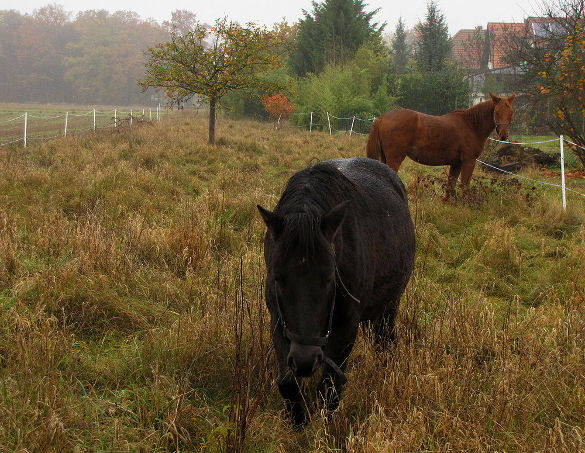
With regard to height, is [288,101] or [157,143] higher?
[288,101]

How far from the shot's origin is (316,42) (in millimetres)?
33750

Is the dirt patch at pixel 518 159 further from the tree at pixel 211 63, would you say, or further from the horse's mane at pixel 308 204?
the horse's mane at pixel 308 204

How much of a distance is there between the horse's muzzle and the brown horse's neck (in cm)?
861

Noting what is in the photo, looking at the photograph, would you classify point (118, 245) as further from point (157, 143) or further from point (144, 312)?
point (157, 143)

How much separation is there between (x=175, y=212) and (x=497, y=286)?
15.2ft

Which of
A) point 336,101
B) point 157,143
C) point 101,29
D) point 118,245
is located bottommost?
point 118,245

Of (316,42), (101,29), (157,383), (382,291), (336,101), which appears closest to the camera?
(157,383)

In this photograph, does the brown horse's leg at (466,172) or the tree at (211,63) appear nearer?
the brown horse's leg at (466,172)

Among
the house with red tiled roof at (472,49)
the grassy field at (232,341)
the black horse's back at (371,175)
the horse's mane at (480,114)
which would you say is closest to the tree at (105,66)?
the house with red tiled roof at (472,49)

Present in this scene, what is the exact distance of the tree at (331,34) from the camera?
33.0 metres

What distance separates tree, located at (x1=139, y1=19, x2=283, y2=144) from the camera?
15273 mm

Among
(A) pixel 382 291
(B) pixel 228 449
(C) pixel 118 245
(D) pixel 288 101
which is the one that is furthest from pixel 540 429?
(D) pixel 288 101

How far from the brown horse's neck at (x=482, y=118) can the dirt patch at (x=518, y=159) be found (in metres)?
3.87

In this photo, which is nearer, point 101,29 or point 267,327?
point 267,327
